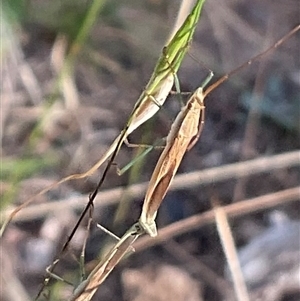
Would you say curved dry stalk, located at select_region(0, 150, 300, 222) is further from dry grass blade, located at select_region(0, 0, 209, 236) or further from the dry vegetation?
dry grass blade, located at select_region(0, 0, 209, 236)

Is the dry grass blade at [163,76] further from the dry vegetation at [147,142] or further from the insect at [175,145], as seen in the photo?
the dry vegetation at [147,142]

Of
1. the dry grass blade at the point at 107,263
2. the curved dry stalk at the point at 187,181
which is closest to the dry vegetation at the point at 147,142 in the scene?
the curved dry stalk at the point at 187,181

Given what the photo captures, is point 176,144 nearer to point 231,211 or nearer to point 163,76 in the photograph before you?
point 163,76

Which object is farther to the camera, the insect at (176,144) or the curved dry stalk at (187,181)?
the curved dry stalk at (187,181)

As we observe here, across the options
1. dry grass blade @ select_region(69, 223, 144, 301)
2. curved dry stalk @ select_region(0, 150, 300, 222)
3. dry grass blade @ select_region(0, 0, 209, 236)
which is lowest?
curved dry stalk @ select_region(0, 150, 300, 222)

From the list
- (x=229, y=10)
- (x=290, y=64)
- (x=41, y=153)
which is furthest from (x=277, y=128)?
(x=41, y=153)

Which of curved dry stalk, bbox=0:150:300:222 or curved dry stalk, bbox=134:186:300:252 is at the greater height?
curved dry stalk, bbox=0:150:300:222

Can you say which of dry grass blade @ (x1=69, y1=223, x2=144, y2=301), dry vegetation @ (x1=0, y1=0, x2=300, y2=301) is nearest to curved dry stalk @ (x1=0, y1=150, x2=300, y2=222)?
dry vegetation @ (x1=0, y1=0, x2=300, y2=301)
